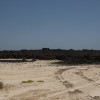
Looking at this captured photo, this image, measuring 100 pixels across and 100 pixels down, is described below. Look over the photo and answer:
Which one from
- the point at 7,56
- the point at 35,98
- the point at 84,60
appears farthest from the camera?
the point at 7,56

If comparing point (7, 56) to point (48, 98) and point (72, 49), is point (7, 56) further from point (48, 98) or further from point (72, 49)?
point (48, 98)

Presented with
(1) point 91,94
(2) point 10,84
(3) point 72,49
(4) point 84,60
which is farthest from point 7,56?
(1) point 91,94

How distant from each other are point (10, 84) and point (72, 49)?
54.5m

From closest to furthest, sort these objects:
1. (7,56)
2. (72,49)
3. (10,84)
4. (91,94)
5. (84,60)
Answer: (91,94) < (10,84) < (84,60) < (7,56) < (72,49)

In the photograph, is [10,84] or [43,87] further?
[10,84]

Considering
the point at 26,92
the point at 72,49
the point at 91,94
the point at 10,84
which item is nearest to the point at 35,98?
the point at 26,92

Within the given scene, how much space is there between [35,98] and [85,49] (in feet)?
197

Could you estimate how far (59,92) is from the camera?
540 inches

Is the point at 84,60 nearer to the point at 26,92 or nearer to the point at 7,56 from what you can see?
the point at 7,56

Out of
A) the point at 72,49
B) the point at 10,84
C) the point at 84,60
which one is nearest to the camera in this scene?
the point at 10,84

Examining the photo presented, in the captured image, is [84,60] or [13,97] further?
[84,60]

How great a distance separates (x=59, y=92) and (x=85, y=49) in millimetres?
58354

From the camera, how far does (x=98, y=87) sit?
1527 cm

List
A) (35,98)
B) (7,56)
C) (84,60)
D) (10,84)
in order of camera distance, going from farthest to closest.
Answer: (7,56), (84,60), (10,84), (35,98)
